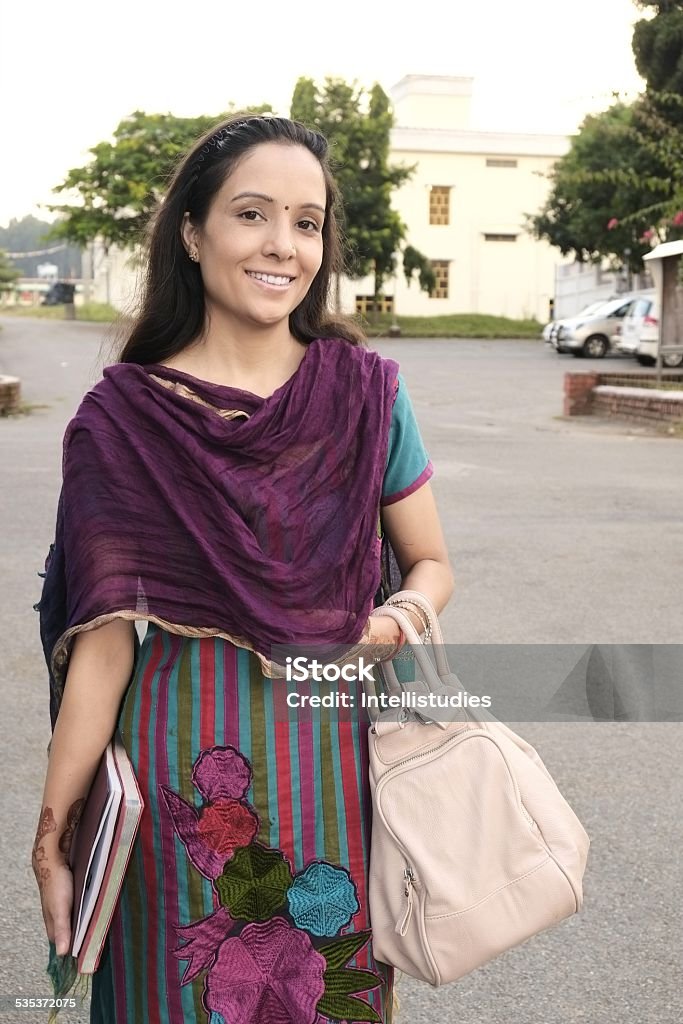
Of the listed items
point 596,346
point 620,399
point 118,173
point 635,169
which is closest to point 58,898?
point 620,399

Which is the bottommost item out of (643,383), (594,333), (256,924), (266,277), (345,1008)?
(643,383)

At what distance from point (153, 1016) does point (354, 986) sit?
0.95ft

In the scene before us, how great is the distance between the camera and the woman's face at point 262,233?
207 cm

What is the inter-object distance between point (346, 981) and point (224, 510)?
0.68 meters

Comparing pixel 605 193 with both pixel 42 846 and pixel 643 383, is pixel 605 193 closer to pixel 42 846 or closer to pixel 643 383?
pixel 643 383

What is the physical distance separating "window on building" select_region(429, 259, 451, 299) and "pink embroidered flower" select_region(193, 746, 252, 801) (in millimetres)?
51417

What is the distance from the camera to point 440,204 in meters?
52.9

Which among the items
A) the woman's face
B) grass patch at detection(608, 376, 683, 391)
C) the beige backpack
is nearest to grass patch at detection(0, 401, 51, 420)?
grass patch at detection(608, 376, 683, 391)

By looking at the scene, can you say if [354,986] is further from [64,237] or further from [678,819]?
[64,237]

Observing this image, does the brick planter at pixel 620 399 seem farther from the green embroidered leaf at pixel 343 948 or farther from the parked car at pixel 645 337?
the green embroidered leaf at pixel 343 948

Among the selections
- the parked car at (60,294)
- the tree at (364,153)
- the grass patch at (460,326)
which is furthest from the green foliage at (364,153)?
the parked car at (60,294)

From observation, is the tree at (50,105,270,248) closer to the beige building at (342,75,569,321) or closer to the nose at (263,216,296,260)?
the beige building at (342,75,569,321)

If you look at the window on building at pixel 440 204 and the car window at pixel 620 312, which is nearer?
the car window at pixel 620 312

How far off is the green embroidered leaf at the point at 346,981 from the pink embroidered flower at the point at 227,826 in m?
0.22
